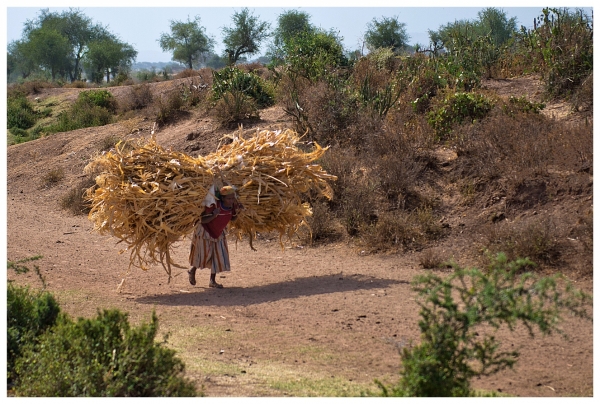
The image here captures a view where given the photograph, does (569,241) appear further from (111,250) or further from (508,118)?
(111,250)

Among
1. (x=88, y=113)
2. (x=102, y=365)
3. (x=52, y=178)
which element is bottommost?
(x=102, y=365)

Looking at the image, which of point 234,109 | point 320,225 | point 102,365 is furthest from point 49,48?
point 102,365

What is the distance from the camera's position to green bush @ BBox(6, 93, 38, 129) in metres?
27.8

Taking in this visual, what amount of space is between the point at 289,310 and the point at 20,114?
23321 millimetres

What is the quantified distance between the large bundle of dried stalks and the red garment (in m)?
0.18

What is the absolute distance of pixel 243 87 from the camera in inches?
796

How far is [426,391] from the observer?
446 cm

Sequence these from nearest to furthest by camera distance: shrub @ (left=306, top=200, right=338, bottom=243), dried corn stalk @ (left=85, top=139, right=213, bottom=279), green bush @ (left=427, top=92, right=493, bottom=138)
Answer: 1. dried corn stalk @ (left=85, top=139, right=213, bottom=279)
2. shrub @ (left=306, top=200, right=338, bottom=243)
3. green bush @ (left=427, top=92, right=493, bottom=138)

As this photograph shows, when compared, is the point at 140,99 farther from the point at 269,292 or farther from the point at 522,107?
the point at 269,292

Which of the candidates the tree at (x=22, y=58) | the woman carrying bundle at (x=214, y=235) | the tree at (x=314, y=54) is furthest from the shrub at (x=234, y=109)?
the tree at (x=22, y=58)

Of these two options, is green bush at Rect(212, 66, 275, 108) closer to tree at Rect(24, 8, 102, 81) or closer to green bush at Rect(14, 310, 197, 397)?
green bush at Rect(14, 310, 197, 397)

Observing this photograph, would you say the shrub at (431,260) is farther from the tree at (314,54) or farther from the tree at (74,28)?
the tree at (74,28)

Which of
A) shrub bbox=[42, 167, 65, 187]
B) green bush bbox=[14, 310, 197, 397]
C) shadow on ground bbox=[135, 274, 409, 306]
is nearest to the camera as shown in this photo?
green bush bbox=[14, 310, 197, 397]

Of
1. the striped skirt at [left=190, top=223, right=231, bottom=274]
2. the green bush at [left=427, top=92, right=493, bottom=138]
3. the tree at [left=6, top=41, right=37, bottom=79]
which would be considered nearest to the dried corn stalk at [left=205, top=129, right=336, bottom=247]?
the striped skirt at [left=190, top=223, right=231, bottom=274]
